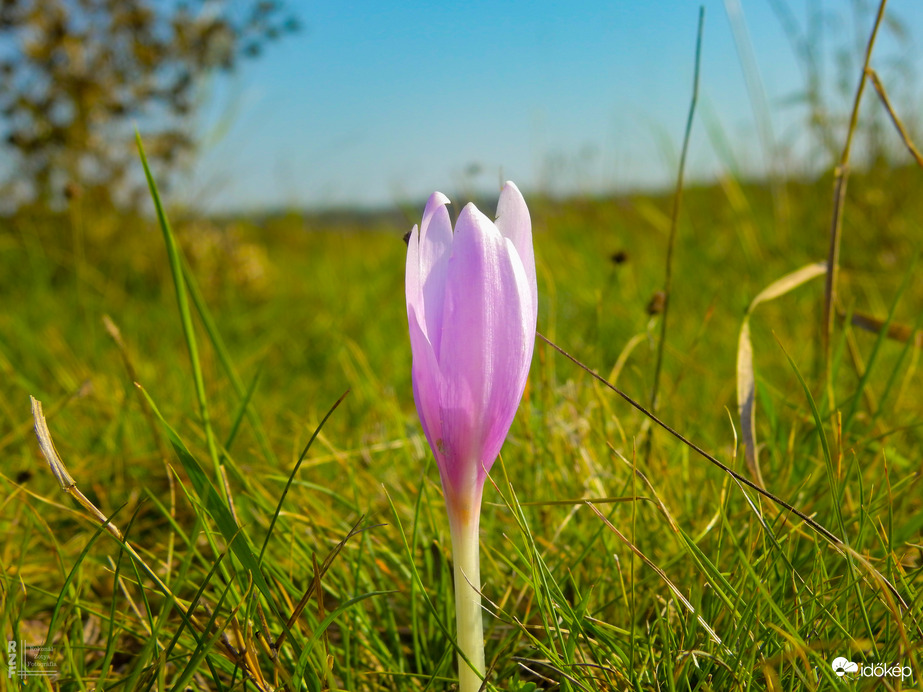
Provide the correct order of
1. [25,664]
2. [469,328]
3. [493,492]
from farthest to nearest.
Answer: [493,492] < [25,664] < [469,328]

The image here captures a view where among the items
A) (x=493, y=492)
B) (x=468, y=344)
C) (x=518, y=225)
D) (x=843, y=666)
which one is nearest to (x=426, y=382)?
(x=468, y=344)

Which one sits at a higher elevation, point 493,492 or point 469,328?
point 469,328

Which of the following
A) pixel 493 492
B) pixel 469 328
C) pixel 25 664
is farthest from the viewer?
pixel 493 492

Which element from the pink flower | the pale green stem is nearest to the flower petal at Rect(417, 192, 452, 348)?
the pink flower

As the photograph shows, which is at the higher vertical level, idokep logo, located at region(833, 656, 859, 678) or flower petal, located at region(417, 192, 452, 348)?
flower petal, located at region(417, 192, 452, 348)

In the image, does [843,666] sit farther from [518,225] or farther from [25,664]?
[25,664]

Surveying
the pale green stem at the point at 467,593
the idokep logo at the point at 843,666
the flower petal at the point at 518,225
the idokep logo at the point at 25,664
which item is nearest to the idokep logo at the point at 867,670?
the idokep logo at the point at 843,666

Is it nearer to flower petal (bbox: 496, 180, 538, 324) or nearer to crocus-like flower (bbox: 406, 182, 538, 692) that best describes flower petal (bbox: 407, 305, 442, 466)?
crocus-like flower (bbox: 406, 182, 538, 692)
